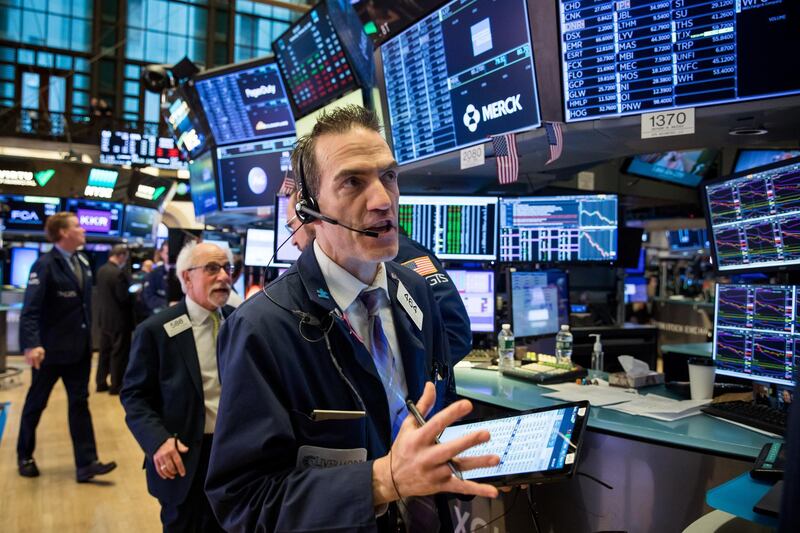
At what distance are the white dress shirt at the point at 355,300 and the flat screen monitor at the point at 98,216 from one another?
9120 millimetres

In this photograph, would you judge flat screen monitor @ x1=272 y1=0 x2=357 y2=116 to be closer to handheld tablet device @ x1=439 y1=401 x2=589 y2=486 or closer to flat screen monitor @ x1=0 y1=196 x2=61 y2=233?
handheld tablet device @ x1=439 y1=401 x2=589 y2=486

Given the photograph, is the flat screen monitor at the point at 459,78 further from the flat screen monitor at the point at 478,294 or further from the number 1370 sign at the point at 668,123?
the flat screen monitor at the point at 478,294

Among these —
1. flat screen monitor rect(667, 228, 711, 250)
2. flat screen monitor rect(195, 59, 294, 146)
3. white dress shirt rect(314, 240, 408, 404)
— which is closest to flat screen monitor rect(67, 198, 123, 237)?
flat screen monitor rect(195, 59, 294, 146)

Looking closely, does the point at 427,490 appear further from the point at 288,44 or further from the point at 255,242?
the point at 255,242

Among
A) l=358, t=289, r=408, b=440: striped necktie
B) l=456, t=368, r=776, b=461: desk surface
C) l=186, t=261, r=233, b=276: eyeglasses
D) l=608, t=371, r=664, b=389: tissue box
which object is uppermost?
l=186, t=261, r=233, b=276: eyeglasses

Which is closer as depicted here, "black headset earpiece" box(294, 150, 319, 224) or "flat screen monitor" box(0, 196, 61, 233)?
"black headset earpiece" box(294, 150, 319, 224)

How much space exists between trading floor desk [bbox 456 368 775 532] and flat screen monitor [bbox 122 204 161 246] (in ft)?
28.6

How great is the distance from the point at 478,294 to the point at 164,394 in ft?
5.86

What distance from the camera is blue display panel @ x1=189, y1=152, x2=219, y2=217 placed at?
17.1 feet

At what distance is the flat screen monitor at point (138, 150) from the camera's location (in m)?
13.6

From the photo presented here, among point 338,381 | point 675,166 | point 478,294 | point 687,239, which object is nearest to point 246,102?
point 478,294

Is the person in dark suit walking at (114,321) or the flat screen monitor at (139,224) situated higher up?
the flat screen monitor at (139,224)

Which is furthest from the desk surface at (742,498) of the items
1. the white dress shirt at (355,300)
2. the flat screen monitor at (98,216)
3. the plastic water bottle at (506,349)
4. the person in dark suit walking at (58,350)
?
the flat screen monitor at (98,216)

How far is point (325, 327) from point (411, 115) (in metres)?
2.40
